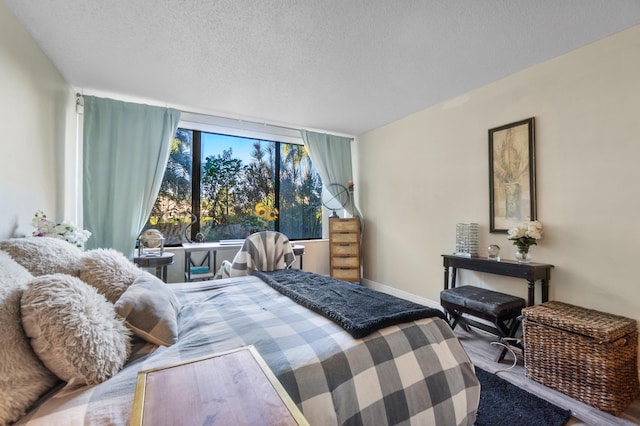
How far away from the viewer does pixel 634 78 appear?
1.97 m

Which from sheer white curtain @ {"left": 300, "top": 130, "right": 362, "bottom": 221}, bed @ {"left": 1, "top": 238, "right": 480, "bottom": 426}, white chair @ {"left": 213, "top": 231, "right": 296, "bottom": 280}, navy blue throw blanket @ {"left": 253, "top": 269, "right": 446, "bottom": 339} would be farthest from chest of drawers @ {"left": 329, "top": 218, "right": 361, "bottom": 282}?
bed @ {"left": 1, "top": 238, "right": 480, "bottom": 426}

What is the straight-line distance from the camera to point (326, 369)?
1.05 m

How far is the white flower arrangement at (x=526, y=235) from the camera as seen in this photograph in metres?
2.37

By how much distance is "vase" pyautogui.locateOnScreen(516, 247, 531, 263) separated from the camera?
2.43 m

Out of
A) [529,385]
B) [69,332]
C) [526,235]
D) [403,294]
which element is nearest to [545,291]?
[526,235]

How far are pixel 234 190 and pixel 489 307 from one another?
11.2 ft

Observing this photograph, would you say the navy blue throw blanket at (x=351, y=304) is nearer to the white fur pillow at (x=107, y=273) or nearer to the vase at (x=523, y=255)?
the white fur pillow at (x=107, y=273)

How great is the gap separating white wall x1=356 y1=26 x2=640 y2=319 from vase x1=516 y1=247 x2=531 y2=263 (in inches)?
2.9

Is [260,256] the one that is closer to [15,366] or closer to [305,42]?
[305,42]

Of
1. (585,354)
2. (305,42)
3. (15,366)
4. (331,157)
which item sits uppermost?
(305,42)

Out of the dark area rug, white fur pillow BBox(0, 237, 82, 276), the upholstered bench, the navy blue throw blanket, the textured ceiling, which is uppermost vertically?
the textured ceiling

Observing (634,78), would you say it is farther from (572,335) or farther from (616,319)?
(572,335)

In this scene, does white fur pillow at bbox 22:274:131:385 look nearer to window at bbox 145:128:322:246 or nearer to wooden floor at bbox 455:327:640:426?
A: wooden floor at bbox 455:327:640:426

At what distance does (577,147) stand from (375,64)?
5.73ft
